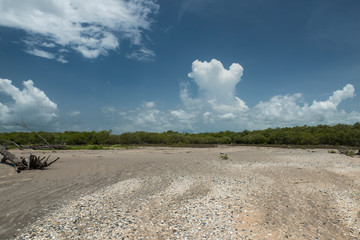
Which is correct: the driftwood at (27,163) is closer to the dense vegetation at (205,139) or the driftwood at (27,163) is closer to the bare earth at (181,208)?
the bare earth at (181,208)

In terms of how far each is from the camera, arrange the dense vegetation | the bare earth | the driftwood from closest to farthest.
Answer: the bare earth < the driftwood < the dense vegetation

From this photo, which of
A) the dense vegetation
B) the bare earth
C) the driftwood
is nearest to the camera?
the bare earth

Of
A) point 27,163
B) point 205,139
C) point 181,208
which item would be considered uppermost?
point 205,139

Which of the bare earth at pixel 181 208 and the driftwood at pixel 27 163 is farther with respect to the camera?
the driftwood at pixel 27 163

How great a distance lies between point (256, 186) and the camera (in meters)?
12.7

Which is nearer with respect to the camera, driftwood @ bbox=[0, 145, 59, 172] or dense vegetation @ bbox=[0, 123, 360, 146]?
Result: driftwood @ bbox=[0, 145, 59, 172]

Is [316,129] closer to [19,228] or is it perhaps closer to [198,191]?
[198,191]

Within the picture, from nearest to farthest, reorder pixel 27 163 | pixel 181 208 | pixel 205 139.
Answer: pixel 181 208, pixel 27 163, pixel 205 139

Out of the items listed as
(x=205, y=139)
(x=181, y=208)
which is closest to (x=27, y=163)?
(x=181, y=208)

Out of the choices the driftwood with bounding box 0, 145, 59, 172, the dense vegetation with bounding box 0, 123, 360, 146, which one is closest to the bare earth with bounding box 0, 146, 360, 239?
the driftwood with bounding box 0, 145, 59, 172

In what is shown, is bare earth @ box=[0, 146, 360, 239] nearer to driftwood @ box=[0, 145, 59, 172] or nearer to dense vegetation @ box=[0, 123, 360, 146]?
driftwood @ box=[0, 145, 59, 172]

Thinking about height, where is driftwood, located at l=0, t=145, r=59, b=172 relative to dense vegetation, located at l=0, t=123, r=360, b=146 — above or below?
below

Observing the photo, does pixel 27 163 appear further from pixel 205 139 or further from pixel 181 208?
pixel 205 139

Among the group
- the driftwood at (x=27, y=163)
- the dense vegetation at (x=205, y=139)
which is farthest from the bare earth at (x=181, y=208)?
the dense vegetation at (x=205, y=139)
